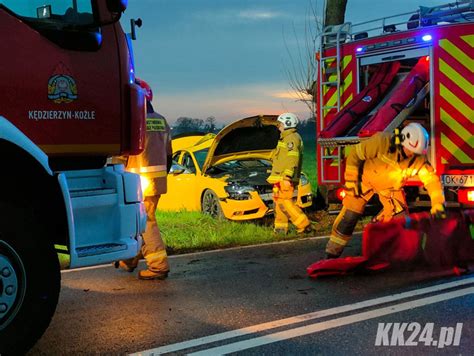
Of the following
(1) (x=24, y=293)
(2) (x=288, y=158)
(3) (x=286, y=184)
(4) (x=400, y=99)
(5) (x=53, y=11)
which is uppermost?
(5) (x=53, y=11)

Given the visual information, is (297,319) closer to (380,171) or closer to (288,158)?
(380,171)

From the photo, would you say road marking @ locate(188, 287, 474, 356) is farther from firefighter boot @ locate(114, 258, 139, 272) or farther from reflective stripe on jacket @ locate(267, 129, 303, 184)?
reflective stripe on jacket @ locate(267, 129, 303, 184)

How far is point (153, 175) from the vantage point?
19.3 feet

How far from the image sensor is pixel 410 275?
590 centimetres

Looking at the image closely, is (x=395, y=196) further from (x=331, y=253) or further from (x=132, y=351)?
(x=132, y=351)

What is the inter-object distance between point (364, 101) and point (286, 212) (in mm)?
1898

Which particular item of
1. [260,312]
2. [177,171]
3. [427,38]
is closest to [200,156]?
[177,171]

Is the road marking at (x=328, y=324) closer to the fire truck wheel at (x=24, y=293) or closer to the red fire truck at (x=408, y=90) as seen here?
the fire truck wheel at (x=24, y=293)

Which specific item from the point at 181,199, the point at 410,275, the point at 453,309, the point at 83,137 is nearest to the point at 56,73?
the point at 83,137

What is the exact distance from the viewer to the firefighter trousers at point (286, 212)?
8641 millimetres

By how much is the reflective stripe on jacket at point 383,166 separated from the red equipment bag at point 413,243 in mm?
360

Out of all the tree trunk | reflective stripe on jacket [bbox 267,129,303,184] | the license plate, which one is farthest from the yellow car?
the license plate

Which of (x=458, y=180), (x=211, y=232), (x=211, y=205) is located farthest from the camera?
(x=211, y=205)

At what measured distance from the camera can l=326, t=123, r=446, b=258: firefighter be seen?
19.9ft
